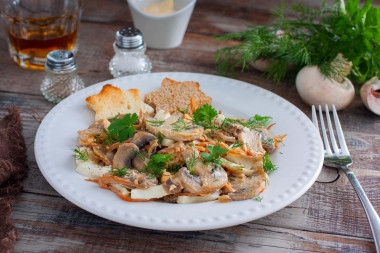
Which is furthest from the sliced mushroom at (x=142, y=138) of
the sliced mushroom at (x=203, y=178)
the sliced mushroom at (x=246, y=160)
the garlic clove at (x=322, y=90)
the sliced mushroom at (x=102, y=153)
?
the garlic clove at (x=322, y=90)

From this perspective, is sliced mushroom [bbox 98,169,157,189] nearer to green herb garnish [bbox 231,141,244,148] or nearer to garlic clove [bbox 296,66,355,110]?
green herb garnish [bbox 231,141,244,148]

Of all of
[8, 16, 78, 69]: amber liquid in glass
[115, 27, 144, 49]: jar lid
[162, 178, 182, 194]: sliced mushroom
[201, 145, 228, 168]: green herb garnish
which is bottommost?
[8, 16, 78, 69]: amber liquid in glass

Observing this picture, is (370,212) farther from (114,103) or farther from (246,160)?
(114,103)

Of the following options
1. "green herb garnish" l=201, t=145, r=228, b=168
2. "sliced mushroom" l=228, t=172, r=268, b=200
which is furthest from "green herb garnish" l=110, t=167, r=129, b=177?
"sliced mushroom" l=228, t=172, r=268, b=200

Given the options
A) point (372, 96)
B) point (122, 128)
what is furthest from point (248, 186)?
point (372, 96)

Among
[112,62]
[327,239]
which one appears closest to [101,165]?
[327,239]

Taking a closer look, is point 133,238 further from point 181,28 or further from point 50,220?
point 181,28

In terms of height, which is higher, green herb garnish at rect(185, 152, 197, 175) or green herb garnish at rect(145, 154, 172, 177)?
green herb garnish at rect(185, 152, 197, 175)
